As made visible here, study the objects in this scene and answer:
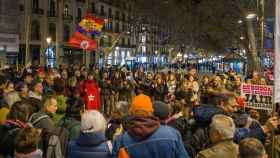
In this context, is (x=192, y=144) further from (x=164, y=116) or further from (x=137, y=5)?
(x=137, y=5)

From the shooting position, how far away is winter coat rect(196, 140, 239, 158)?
4457 millimetres

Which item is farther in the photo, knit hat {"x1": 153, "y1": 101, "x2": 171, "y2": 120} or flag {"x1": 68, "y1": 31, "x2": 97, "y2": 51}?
flag {"x1": 68, "y1": 31, "x2": 97, "y2": 51}

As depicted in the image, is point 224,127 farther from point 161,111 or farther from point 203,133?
point 203,133

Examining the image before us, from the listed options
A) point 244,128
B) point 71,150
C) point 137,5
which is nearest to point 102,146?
point 71,150

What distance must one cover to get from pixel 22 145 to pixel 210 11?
83.6ft

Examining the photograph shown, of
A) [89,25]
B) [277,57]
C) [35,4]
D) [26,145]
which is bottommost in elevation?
[26,145]

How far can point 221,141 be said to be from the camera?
179 inches

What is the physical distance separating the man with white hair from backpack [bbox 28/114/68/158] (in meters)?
1.77

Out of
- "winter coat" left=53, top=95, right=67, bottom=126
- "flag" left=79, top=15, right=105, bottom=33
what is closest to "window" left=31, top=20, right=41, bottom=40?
"flag" left=79, top=15, right=105, bottom=33

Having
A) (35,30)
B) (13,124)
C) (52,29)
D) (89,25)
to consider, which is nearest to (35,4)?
(35,30)

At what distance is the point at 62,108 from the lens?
270 inches

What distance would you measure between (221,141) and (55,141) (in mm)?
1986

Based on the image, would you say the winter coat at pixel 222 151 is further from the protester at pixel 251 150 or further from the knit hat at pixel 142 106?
the knit hat at pixel 142 106

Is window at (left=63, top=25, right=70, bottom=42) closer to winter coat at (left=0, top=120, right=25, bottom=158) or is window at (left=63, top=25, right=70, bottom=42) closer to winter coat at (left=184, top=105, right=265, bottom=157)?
winter coat at (left=0, top=120, right=25, bottom=158)
